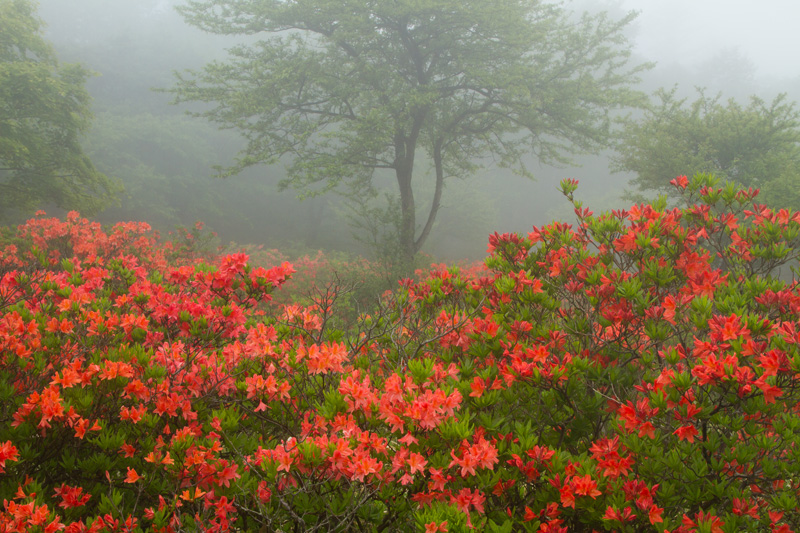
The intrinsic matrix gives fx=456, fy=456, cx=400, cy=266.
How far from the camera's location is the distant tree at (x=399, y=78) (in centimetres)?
1295

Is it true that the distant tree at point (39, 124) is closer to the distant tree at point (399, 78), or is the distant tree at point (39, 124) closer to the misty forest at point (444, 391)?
the distant tree at point (399, 78)

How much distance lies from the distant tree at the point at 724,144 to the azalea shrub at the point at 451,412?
1339cm

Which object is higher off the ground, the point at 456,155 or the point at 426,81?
the point at 426,81

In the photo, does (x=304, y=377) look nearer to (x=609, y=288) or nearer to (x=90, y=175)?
(x=609, y=288)

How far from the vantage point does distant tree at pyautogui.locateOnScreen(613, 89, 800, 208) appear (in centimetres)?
1482

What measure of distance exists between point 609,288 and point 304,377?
197cm

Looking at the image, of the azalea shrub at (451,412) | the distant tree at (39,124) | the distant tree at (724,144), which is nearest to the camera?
the azalea shrub at (451,412)

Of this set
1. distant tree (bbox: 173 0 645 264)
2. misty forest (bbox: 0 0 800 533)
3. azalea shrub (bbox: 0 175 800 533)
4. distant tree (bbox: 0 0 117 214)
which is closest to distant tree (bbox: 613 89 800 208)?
distant tree (bbox: 173 0 645 264)

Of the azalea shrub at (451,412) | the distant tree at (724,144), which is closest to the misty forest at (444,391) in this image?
the azalea shrub at (451,412)

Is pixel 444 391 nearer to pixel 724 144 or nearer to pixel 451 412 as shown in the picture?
pixel 451 412

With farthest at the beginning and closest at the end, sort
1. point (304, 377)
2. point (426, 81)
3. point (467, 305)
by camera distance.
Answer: point (426, 81)
point (467, 305)
point (304, 377)

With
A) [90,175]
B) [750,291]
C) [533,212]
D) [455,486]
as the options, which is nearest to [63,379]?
[455,486]

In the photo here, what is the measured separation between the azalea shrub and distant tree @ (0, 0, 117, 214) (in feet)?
38.1

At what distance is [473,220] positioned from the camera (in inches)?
1228
